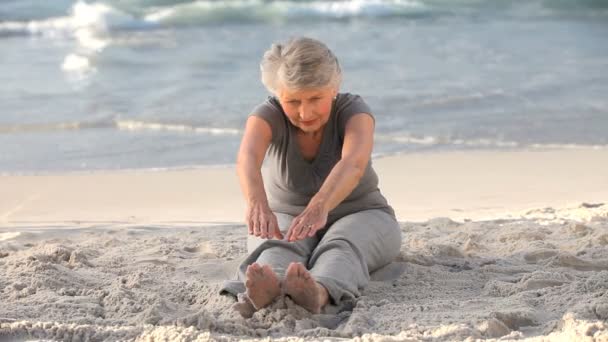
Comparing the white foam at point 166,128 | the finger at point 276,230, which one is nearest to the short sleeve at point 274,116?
the finger at point 276,230

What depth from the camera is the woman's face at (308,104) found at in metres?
4.00

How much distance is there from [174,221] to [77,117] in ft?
12.9

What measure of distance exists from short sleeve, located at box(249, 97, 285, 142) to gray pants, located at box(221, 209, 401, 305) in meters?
0.38

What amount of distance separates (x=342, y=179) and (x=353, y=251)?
1.11 ft

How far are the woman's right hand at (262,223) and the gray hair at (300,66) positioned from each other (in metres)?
0.49

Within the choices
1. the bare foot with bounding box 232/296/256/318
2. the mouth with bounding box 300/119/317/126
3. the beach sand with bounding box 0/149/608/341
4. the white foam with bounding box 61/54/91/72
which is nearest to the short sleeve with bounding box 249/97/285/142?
the mouth with bounding box 300/119/317/126

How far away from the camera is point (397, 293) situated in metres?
4.23

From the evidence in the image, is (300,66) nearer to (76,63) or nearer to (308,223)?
(308,223)

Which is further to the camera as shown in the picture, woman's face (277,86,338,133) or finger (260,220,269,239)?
woman's face (277,86,338,133)

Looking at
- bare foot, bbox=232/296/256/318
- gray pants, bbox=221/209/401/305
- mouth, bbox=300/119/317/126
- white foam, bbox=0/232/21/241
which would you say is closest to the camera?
bare foot, bbox=232/296/256/318

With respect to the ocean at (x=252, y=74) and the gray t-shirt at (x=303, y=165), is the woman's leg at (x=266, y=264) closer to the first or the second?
the gray t-shirt at (x=303, y=165)

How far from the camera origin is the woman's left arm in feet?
12.5

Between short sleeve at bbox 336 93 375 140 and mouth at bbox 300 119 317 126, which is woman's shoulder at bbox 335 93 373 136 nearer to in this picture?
short sleeve at bbox 336 93 375 140

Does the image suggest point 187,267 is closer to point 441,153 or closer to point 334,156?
point 334,156
